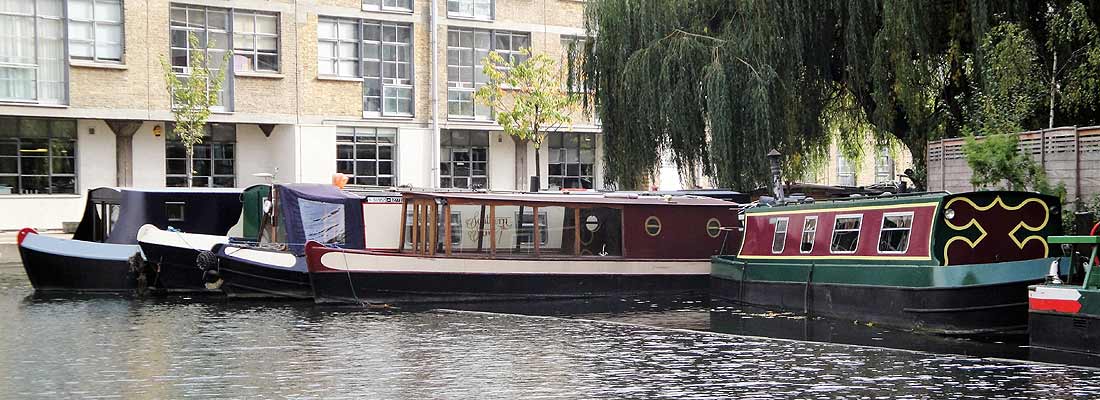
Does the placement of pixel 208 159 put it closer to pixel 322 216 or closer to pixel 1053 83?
pixel 322 216

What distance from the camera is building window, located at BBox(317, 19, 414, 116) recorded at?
37875mm

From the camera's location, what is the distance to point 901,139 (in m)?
25.2

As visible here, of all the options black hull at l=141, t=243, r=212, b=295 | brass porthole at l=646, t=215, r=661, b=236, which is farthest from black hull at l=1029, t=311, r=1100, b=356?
black hull at l=141, t=243, r=212, b=295

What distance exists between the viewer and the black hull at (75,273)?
930 inches

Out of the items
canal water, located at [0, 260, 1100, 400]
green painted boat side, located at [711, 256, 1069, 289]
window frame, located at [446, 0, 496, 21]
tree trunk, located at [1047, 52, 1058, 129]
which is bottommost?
canal water, located at [0, 260, 1100, 400]

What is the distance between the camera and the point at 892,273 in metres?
17.3

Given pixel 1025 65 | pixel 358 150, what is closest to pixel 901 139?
pixel 1025 65

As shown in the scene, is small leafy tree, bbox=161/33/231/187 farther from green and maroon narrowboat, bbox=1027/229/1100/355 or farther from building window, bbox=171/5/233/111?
green and maroon narrowboat, bbox=1027/229/1100/355

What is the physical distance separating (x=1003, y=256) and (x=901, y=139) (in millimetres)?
8896

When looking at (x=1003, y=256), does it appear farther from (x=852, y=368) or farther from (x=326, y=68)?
(x=326, y=68)

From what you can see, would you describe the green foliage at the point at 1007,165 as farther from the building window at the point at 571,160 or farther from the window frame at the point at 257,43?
the building window at the point at 571,160

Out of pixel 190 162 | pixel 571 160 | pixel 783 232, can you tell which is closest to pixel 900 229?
pixel 783 232

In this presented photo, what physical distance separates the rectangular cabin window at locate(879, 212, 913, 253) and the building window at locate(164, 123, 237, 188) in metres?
22.6

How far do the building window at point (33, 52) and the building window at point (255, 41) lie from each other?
4513 millimetres
